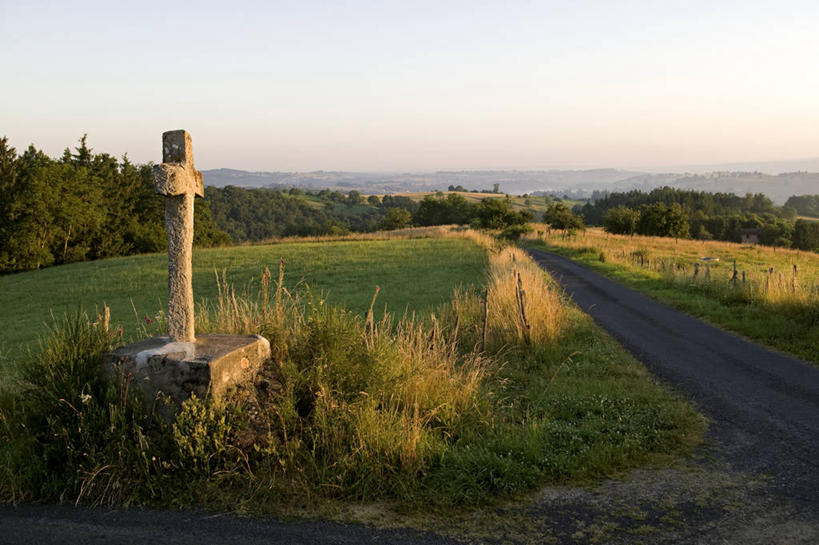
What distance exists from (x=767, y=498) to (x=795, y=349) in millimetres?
8179

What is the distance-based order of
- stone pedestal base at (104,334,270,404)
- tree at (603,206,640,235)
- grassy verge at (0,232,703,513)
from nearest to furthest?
grassy verge at (0,232,703,513) < stone pedestal base at (104,334,270,404) < tree at (603,206,640,235)

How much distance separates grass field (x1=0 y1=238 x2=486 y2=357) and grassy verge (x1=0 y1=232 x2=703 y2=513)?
9.14m

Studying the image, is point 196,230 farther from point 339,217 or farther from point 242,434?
point 339,217

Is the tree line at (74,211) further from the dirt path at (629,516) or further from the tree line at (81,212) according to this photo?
the dirt path at (629,516)

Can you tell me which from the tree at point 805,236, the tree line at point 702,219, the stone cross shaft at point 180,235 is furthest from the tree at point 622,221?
the stone cross shaft at point 180,235

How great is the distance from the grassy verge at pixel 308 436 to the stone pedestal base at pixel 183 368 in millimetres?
166

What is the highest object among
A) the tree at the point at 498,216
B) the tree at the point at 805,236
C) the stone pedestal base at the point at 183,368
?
the tree at the point at 498,216

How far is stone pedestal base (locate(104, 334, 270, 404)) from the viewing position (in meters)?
5.74

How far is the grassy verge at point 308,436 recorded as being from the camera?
539 cm

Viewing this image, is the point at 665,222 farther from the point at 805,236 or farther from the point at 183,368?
the point at 183,368

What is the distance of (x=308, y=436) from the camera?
19.7 ft

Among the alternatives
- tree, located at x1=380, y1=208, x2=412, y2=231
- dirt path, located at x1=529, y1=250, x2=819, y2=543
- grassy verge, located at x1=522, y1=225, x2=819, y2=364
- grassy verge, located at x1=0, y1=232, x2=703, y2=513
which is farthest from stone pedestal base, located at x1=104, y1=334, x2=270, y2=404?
tree, located at x1=380, y1=208, x2=412, y2=231

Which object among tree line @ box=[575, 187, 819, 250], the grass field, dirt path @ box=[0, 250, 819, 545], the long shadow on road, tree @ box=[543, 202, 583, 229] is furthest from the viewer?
tree @ box=[543, 202, 583, 229]

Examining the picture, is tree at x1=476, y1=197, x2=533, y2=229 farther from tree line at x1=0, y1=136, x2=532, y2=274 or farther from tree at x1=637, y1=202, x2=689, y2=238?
tree at x1=637, y1=202, x2=689, y2=238
